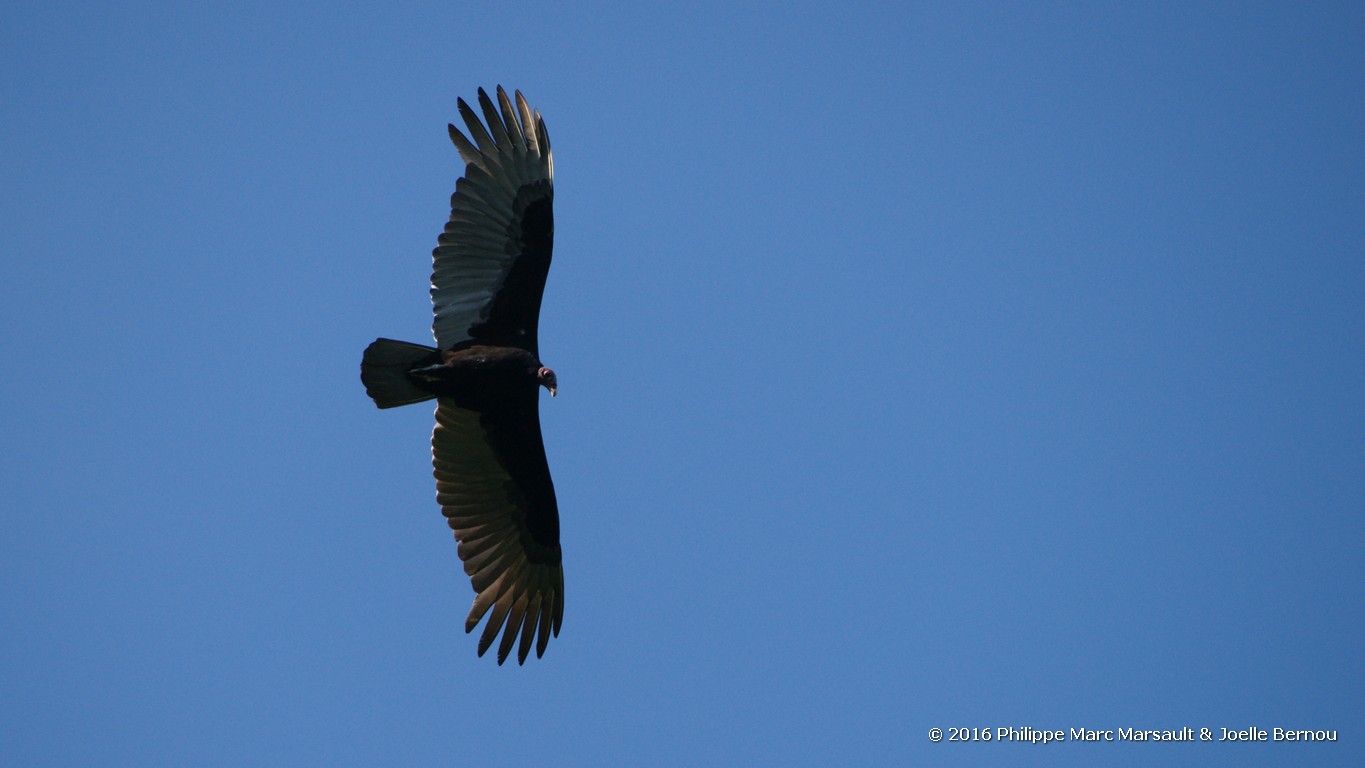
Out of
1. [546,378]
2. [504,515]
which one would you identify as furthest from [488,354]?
[504,515]

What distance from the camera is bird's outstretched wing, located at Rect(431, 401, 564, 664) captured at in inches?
416

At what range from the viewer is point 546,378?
10.1 m

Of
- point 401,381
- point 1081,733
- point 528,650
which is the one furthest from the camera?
point 1081,733

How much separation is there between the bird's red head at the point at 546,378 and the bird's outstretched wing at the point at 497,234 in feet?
→ 1.13

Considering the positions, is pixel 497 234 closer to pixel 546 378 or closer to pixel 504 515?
pixel 546 378

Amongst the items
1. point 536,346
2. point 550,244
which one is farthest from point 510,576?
point 550,244

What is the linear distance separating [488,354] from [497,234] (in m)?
0.99

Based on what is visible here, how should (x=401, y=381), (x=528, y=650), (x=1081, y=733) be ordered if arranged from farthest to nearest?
(x=1081, y=733), (x=528, y=650), (x=401, y=381)

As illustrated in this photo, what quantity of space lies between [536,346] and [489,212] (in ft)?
3.87

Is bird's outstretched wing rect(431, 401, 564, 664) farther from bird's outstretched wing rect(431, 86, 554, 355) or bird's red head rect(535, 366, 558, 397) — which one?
bird's outstretched wing rect(431, 86, 554, 355)

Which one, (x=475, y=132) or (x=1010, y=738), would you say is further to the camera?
(x=1010, y=738)

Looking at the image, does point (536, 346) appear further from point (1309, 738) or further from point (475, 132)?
point (1309, 738)

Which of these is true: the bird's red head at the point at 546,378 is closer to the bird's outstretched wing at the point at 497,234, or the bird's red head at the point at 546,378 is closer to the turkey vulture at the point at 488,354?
the turkey vulture at the point at 488,354

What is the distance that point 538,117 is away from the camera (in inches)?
401
